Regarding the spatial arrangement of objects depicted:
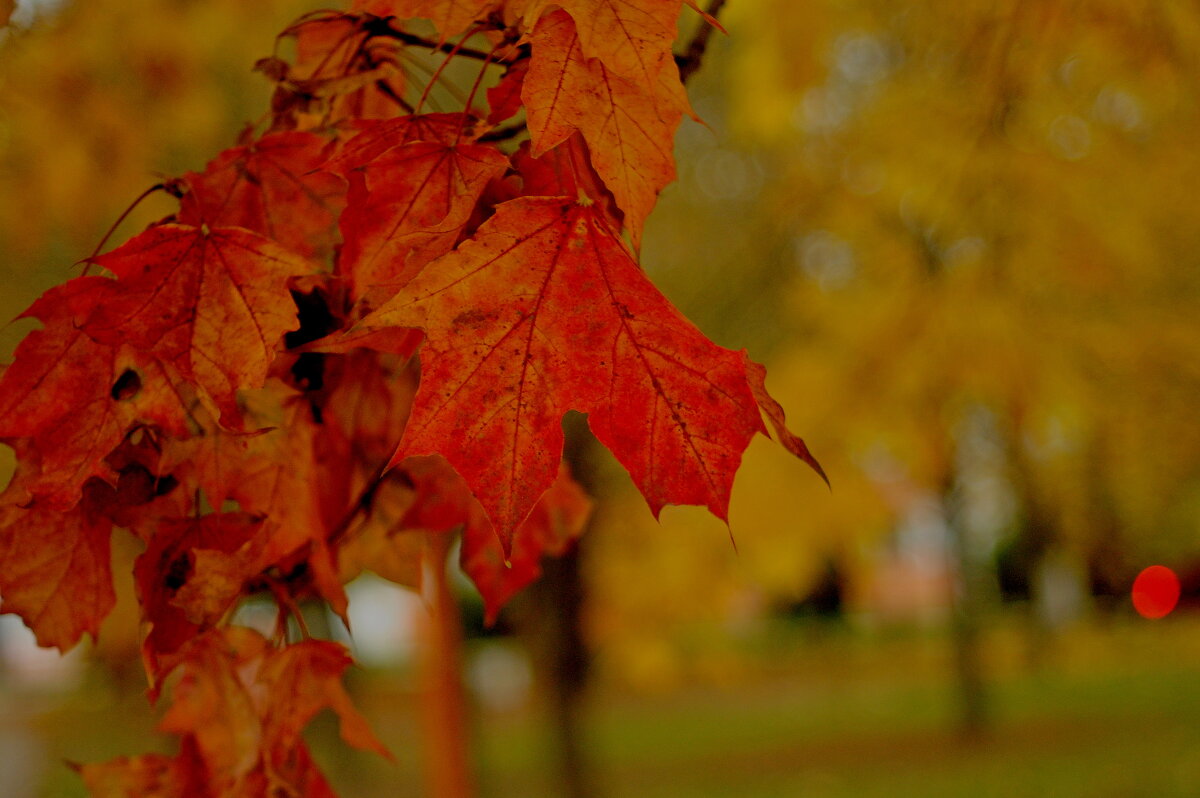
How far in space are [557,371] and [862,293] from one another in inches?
217

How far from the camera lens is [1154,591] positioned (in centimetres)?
2328

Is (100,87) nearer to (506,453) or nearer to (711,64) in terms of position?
(711,64)

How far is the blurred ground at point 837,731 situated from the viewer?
8992mm

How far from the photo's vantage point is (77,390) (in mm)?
1227

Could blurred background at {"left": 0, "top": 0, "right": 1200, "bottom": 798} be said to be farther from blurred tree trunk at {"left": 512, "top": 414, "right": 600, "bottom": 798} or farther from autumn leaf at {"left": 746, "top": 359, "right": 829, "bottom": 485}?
autumn leaf at {"left": 746, "top": 359, "right": 829, "bottom": 485}

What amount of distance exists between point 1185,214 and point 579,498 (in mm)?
4715

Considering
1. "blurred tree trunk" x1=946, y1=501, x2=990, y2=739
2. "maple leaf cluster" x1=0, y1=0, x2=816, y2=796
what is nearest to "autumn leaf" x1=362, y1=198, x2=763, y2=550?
"maple leaf cluster" x1=0, y1=0, x2=816, y2=796

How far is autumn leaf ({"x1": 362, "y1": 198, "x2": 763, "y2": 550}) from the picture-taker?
1094 mm

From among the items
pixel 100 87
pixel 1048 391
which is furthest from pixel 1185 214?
pixel 100 87

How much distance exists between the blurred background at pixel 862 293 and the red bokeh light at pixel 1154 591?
11508 mm

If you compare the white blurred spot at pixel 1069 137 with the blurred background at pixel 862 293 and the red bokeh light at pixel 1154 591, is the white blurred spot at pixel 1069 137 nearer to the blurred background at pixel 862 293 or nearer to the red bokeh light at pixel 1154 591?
the blurred background at pixel 862 293

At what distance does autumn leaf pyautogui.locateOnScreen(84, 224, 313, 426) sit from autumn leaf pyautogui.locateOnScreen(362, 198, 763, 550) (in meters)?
0.21

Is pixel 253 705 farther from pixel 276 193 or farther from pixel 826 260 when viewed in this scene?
pixel 826 260

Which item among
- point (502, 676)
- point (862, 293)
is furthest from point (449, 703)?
point (502, 676)
